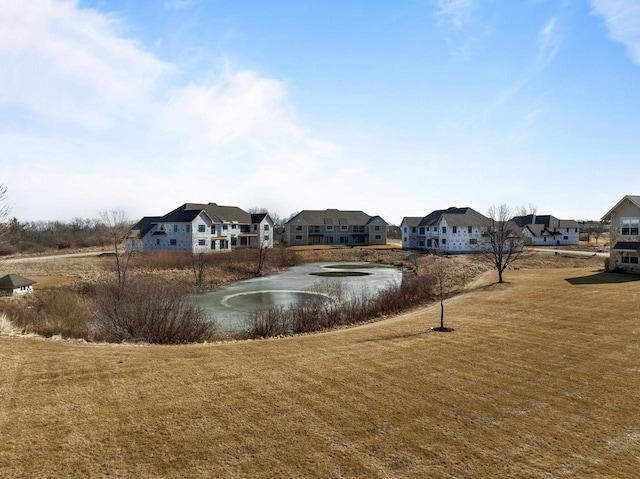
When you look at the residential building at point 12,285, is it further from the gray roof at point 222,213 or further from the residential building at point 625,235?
the residential building at point 625,235

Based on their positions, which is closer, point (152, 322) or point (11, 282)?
point (152, 322)

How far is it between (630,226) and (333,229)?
55677 millimetres

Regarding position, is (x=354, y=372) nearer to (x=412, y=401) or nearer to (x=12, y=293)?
(x=412, y=401)

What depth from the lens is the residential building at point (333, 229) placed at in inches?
3169

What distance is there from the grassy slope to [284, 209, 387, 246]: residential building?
216 ft

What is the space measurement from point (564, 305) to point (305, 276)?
30.1 m

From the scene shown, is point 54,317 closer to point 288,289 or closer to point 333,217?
point 288,289

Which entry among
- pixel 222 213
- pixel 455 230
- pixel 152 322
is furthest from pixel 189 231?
pixel 455 230

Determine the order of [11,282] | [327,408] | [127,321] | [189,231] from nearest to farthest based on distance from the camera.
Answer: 1. [327,408]
2. [127,321]
3. [11,282]
4. [189,231]

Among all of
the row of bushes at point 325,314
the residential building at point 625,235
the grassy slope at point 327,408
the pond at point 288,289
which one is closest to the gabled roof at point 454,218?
the pond at point 288,289

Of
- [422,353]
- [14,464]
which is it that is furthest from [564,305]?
[14,464]

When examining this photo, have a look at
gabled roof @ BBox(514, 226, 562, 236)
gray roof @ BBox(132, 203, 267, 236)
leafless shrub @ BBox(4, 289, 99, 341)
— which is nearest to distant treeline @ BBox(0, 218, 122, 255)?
gray roof @ BBox(132, 203, 267, 236)

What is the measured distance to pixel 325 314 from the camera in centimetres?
2233

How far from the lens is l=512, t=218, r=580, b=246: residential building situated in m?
74.6
